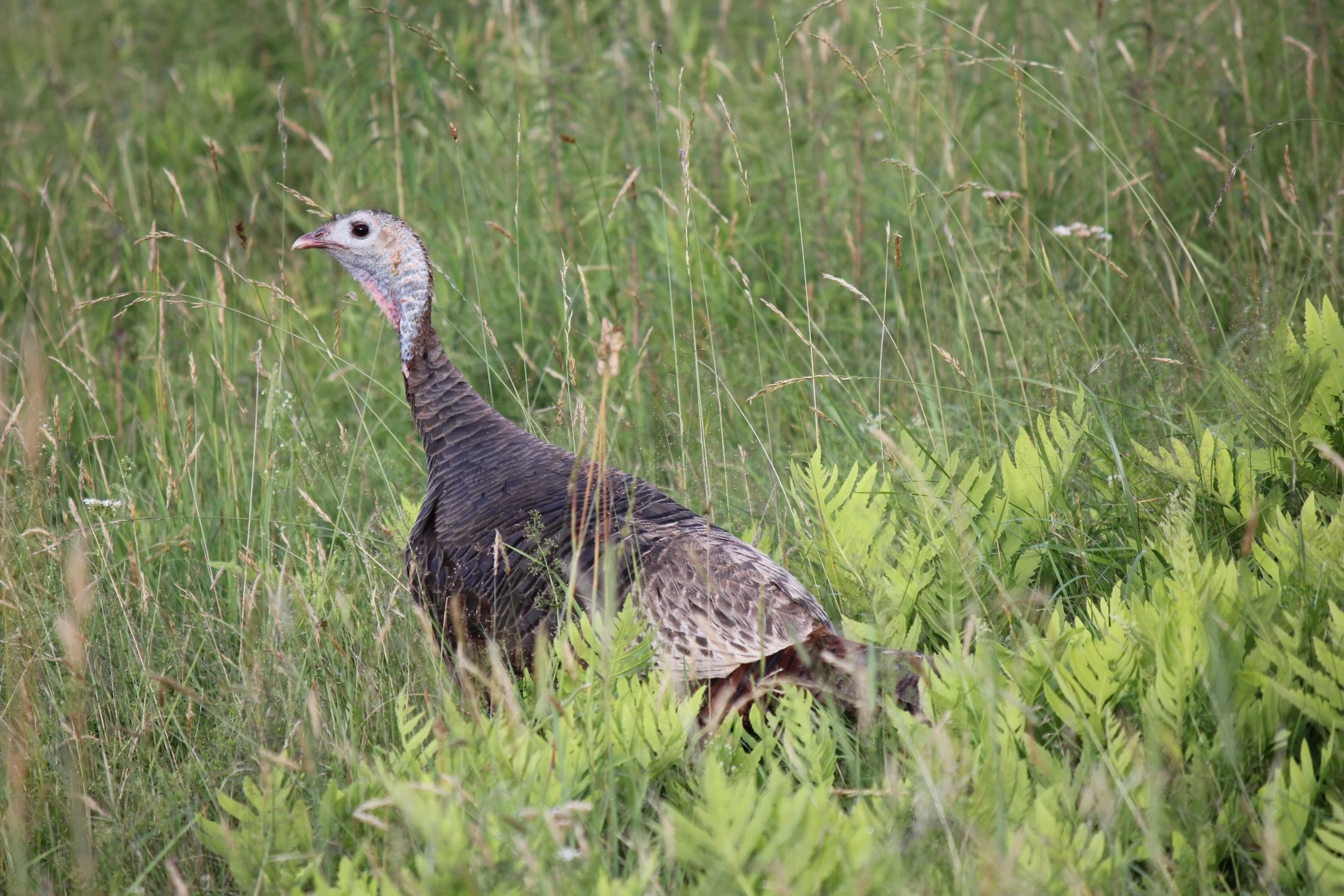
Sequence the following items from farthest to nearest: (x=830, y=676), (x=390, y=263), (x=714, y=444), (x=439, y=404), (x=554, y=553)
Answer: (x=714, y=444) < (x=390, y=263) < (x=439, y=404) < (x=554, y=553) < (x=830, y=676)

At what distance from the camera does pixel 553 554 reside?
271cm

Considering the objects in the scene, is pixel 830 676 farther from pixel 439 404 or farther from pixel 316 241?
pixel 316 241

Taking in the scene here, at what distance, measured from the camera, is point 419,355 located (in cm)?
339

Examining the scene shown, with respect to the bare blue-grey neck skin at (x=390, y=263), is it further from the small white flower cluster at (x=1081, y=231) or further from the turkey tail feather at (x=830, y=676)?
the small white flower cluster at (x=1081, y=231)

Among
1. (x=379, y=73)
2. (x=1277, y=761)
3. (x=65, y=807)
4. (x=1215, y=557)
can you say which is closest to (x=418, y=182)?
(x=379, y=73)

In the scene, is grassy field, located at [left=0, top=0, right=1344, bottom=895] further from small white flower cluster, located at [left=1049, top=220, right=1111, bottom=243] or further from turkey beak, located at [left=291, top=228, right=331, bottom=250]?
turkey beak, located at [left=291, top=228, right=331, bottom=250]

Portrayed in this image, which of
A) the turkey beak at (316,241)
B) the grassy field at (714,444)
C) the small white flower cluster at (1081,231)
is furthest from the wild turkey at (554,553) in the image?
the small white flower cluster at (1081,231)

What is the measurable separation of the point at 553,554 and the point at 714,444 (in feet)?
3.40

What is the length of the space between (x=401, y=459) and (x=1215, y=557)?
268 cm

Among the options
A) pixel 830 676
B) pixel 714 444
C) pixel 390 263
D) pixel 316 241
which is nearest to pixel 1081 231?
pixel 714 444

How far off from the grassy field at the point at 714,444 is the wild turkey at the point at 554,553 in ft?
0.37

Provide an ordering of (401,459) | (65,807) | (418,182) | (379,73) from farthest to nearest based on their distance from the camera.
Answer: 1. (379,73)
2. (418,182)
3. (401,459)
4. (65,807)

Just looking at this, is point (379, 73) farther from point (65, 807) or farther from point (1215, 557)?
point (1215, 557)

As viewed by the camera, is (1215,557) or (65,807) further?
(1215,557)
